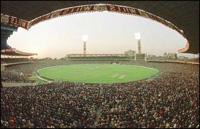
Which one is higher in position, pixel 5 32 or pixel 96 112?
pixel 5 32

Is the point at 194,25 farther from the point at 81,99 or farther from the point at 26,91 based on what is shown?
the point at 26,91

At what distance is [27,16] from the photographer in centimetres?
780

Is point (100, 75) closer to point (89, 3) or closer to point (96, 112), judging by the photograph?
point (96, 112)

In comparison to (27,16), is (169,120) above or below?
below

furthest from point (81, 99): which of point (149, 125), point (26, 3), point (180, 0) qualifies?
point (180, 0)

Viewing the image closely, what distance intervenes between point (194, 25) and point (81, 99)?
10.9 meters

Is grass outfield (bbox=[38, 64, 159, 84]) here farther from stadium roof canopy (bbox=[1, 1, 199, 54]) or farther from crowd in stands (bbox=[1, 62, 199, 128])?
stadium roof canopy (bbox=[1, 1, 199, 54])

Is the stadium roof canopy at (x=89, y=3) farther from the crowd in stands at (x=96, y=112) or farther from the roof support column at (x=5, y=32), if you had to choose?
the crowd in stands at (x=96, y=112)

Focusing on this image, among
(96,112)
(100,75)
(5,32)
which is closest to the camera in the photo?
(5,32)

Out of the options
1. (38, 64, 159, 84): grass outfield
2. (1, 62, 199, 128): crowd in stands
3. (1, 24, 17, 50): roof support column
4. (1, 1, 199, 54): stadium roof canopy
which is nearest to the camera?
(1, 1, 199, 54): stadium roof canopy

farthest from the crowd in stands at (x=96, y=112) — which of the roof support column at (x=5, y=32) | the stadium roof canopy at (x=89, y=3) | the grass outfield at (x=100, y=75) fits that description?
the grass outfield at (x=100, y=75)

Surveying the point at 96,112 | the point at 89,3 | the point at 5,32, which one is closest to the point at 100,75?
the point at 96,112

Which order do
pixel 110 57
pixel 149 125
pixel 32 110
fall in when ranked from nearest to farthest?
pixel 149 125
pixel 32 110
pixel 110 57

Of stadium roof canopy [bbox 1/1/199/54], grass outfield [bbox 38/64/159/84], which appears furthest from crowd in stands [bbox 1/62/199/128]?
grass outfield [bbox 38/64/159/84]
